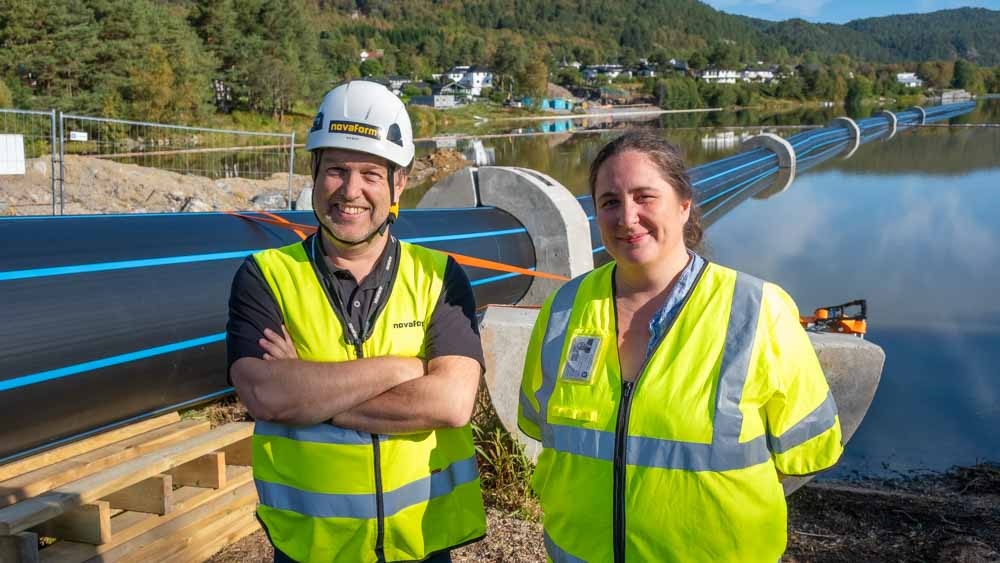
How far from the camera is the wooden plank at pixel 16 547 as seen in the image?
2.96m

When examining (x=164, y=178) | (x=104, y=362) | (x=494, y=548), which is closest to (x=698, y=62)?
(x=164, y=178)

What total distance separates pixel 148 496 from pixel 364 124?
80.8 inches

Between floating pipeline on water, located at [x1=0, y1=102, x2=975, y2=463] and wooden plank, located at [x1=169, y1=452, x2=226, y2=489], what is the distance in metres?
0.35

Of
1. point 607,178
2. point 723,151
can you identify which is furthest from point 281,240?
point 723,151

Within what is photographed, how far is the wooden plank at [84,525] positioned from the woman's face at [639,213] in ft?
7.51

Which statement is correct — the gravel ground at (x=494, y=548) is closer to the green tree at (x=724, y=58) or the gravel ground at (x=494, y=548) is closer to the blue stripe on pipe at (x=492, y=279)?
the blue stripe on pipe at (x=492, y=279)

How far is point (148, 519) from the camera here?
141 inches

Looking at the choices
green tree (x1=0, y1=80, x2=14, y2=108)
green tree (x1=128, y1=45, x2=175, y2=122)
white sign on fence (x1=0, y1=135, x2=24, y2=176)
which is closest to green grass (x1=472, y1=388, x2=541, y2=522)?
white sign on fence (x1=0, y1=135, x2=24, y2=176)

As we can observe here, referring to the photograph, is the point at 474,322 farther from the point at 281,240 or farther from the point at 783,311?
the point at 281,240

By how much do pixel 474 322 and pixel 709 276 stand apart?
787 millimetres

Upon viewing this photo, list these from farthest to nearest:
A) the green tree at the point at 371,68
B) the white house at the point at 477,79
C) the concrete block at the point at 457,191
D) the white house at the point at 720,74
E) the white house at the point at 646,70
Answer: the white house at the point at 646,70 < the white house at the point at 720,74 < the white house at the point at 477,79 < the green tree at the point at 371,68 < the concrete block at the point at 457,191

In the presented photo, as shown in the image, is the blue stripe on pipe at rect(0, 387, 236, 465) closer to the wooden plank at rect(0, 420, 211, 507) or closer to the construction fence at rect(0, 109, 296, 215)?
the wooden plank at rect(0, 420, 211, 507)

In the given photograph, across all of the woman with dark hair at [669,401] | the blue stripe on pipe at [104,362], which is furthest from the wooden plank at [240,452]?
the woman with dark hair at [669,401]

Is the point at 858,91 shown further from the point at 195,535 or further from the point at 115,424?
the point at 115,424
